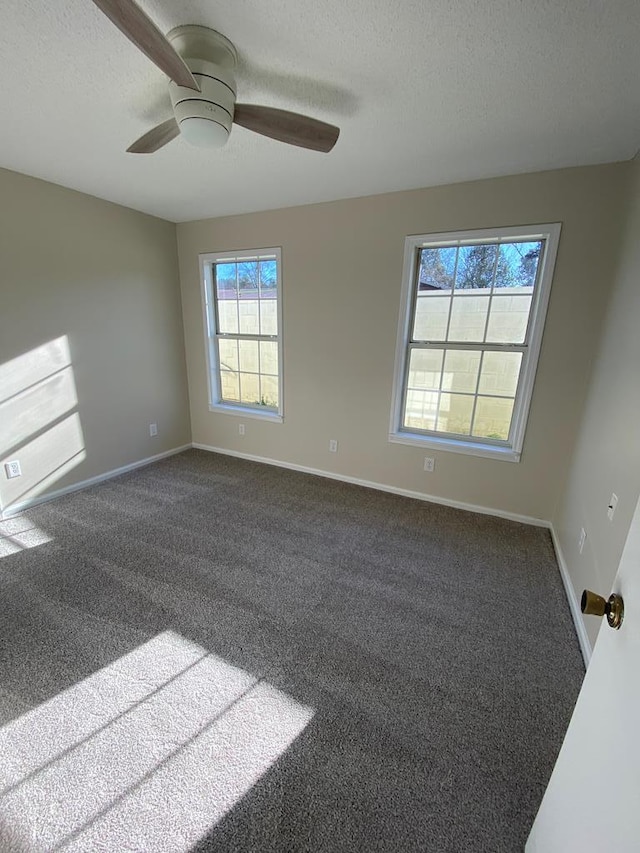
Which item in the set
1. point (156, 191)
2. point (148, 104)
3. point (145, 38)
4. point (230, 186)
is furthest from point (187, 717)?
point (156, 191)

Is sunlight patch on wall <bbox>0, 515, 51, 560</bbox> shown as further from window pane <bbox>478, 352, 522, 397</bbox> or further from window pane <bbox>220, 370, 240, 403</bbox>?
window pane <bbox>478, 352, 522, 397</bbox>

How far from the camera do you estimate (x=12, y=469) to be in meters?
2.69

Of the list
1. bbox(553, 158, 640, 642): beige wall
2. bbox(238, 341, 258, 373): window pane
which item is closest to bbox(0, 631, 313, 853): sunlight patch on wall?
bbox(553, 158, 640, 642): beige wall

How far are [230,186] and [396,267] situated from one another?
139 cm

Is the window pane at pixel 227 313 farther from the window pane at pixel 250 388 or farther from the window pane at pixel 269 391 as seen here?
the window pane at pixel 269 391

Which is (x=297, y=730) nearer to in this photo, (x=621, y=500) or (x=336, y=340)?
(x=621, y=500)

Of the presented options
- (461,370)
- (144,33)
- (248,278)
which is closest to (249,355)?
(248,278)

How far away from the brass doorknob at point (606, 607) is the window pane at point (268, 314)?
3.21 m

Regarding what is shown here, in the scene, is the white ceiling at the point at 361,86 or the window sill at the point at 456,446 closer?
the white ceiling at the point at 361,86

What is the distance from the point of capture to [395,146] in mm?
1975

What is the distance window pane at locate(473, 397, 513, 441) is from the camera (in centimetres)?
273

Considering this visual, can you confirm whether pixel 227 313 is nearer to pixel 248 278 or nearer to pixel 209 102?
pixel 248 278

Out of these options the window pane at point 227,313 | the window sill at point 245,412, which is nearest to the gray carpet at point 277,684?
the window sill at point 245,412

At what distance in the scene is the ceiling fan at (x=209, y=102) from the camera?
1220 millimetres
